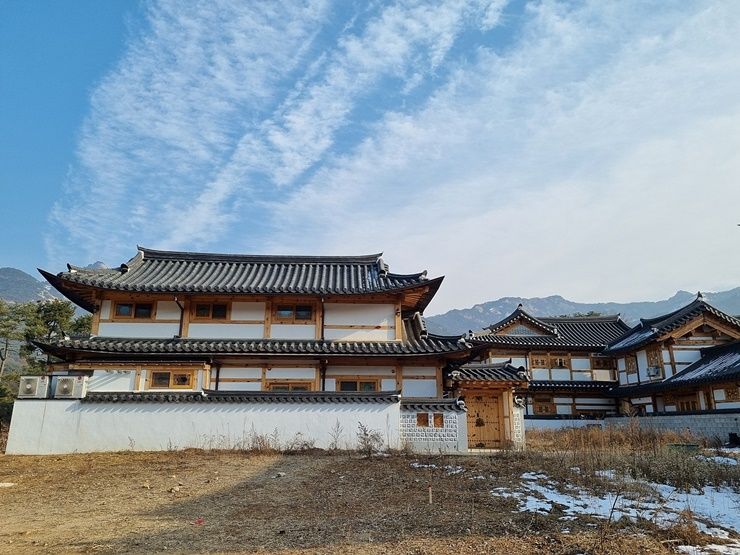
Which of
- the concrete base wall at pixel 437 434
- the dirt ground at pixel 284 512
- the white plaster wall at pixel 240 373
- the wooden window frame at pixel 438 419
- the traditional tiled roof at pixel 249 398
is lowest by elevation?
the dirt ground at pixel 284 512

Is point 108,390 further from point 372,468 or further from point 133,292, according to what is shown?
point 372,468

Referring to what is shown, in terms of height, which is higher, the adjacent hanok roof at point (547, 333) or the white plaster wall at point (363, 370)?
the adjacent hanok roof at point (547, 333)

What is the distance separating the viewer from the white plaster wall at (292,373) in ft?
63.1

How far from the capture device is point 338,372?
63.7 feet

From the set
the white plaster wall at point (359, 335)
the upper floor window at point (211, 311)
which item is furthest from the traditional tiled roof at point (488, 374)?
the upper floor window at point (211, 311)

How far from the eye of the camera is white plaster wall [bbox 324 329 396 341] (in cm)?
1992

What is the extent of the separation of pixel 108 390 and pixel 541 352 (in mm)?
28405

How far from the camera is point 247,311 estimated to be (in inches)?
790

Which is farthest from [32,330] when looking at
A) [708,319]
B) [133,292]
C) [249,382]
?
[708,319]

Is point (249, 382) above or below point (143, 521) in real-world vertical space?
above

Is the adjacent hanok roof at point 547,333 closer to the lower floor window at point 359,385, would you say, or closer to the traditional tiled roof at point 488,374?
the traditional tiled roof at point 488,374

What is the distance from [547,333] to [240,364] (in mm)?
25547

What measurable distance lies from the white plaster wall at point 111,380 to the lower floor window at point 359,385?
747 centimetres

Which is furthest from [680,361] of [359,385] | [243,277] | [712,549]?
[712,549]
